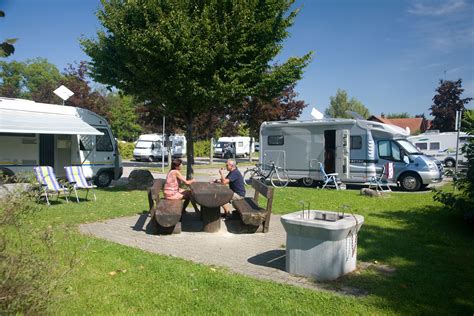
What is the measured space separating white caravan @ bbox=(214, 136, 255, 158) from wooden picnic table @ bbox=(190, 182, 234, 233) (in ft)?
126

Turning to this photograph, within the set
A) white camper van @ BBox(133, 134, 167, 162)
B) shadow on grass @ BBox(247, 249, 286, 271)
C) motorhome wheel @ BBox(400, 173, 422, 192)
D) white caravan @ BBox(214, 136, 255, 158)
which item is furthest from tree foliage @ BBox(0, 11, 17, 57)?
white caravan @ BBox(214, 136, 255, 158)

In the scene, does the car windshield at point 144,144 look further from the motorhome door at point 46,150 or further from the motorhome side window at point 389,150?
the motorhome side window at point 389,150

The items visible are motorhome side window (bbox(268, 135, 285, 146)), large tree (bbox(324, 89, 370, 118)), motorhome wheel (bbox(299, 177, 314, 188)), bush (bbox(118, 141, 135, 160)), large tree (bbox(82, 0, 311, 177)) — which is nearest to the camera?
large tree (bbox(82, 0, 311, 177))

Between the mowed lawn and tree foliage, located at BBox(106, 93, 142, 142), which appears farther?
tree foliage, located at BBox(106, 93, 142, 142)

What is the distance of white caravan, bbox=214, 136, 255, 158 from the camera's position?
153 feet

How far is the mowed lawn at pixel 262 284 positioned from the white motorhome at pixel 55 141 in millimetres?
7867

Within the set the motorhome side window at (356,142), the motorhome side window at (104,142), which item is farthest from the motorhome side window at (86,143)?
the motorhome side window at (356,142)

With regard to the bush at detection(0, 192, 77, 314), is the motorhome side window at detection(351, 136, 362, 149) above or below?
above

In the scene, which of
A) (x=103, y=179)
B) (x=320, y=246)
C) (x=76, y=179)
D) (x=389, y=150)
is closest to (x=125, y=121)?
(x=103, y=179)

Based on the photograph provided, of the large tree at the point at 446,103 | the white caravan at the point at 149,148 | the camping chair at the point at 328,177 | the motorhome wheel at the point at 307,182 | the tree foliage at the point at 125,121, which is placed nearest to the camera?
the camping chair at the point at 328,177

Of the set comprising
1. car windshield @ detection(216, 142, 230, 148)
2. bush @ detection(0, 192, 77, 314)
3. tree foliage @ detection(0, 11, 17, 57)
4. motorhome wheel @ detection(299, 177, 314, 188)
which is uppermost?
tree foliage @ detection(0, 11, 17, 57)

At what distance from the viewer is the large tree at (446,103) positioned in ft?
153

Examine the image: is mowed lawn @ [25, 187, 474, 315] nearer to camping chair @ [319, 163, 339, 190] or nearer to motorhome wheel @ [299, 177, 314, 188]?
camping chair @ [319, 163, 339, 190]

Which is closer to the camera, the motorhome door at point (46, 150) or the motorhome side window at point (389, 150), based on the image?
the motorhome door at point (46, 150)
